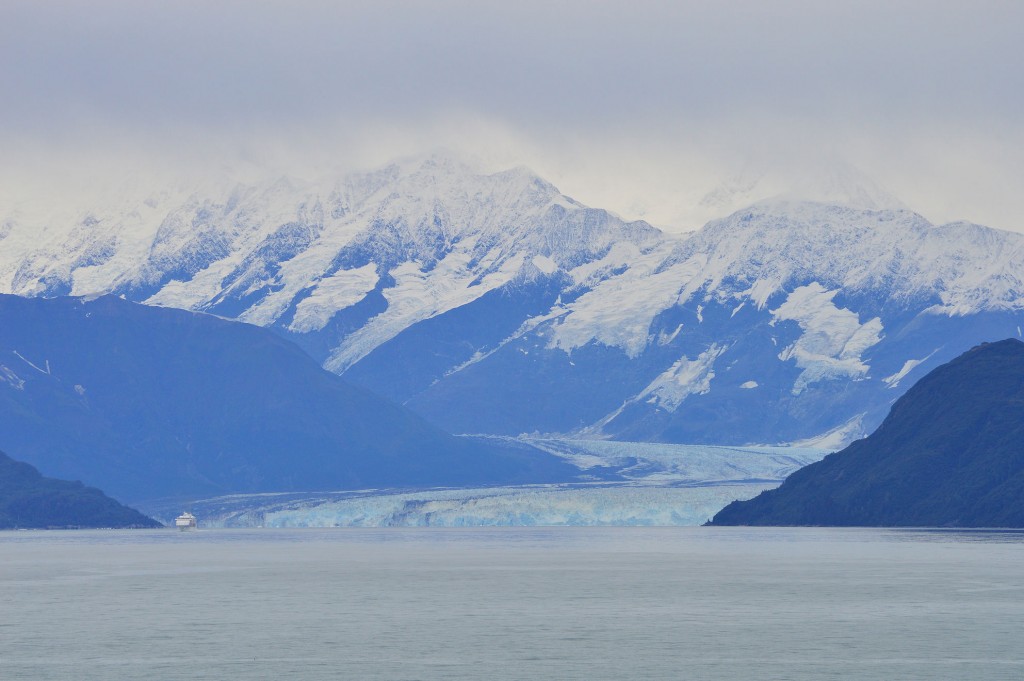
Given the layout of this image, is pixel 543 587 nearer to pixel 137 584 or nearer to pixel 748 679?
pixel 137 584

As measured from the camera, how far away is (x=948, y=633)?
328 ft

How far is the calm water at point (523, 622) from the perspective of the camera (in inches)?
3396

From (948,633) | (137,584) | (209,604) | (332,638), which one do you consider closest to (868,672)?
(948,633)

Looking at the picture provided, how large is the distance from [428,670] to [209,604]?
133ft

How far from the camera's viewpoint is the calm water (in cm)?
8625

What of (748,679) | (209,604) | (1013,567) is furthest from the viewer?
(1013,567)

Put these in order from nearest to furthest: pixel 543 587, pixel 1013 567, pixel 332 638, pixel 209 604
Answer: pixel 332 638, pixel 209 604, pixel 543 587, pixel 1013 567

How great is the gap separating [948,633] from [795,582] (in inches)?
1703

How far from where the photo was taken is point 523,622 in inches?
4274

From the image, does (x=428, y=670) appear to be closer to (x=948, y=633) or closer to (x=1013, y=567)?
(x=948, y=633)

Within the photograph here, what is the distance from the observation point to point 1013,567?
158250 millimetres

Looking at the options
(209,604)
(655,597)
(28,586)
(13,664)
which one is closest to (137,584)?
(28,586)

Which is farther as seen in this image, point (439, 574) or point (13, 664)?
point (439, 574)

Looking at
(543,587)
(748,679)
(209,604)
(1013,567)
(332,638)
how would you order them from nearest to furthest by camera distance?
(748,679) < (332,638) < (209,604) < (543,587) < (1013,567)
